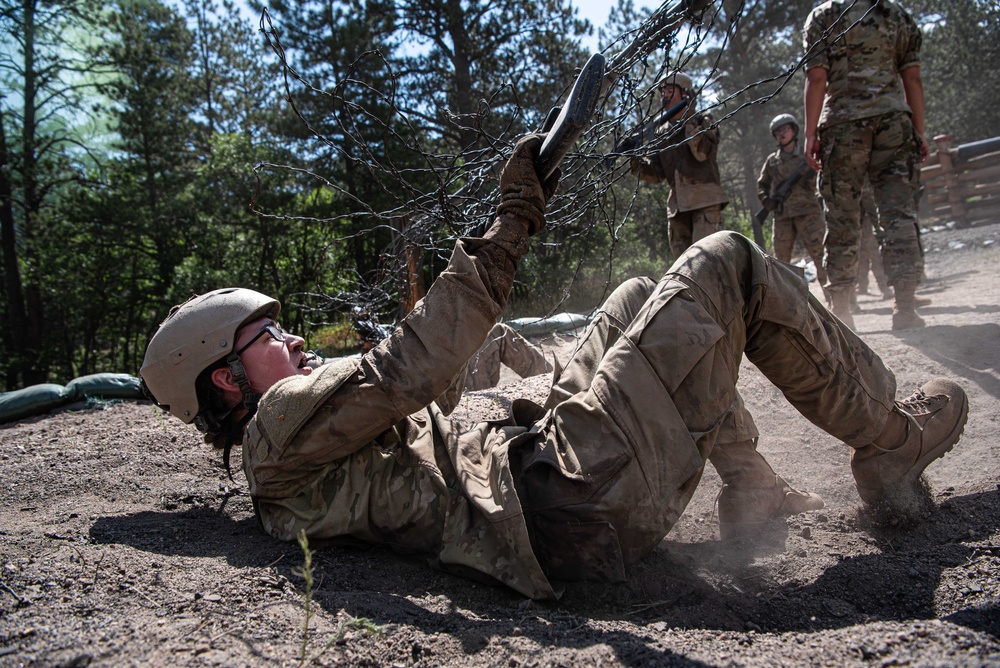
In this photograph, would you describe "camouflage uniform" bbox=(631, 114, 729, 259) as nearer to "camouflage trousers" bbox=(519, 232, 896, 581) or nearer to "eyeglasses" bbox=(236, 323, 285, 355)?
"camouflage trousers" bbox=(519, 232, 896, 581)

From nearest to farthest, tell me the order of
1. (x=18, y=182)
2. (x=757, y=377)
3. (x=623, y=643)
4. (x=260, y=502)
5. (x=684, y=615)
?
(x=623, y=643), (x=684, y=615), (x=260, y=502), (x=757, y=377), (x=18, y=182)

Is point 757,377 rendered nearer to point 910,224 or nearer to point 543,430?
point 910,224

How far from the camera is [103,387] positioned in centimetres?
540

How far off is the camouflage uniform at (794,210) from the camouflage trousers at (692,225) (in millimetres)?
2108

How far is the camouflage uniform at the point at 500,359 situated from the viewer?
5.02 m

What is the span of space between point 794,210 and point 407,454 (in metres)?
6.57

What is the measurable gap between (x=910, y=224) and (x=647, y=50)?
109 inches

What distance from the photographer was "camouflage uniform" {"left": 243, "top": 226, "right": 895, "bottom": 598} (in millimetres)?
1774

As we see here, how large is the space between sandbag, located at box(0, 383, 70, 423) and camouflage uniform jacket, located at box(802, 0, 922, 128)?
6126 millimetres

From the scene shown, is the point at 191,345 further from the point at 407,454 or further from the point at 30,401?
the point at 30,401

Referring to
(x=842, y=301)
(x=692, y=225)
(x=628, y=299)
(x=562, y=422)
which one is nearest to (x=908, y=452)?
(x=628, y=299)

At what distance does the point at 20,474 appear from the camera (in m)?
3.21

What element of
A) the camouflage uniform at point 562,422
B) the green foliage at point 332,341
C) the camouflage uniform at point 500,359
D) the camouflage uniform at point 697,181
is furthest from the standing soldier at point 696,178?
the green foliage at point 332,341

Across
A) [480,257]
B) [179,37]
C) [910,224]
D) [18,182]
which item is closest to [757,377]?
[910,224]
